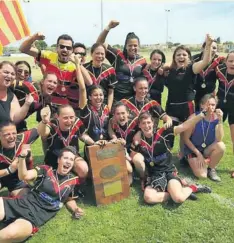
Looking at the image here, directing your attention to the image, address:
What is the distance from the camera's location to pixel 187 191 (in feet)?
16.7

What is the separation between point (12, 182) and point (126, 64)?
3.00 metres

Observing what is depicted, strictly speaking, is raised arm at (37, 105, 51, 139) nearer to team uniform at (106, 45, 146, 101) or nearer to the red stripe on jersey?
team uniform at (106, 45, 146, 101)

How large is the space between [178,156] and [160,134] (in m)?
1.70

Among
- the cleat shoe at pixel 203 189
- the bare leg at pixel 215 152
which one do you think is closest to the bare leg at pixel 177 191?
the cleat shoe at pixel 203 189

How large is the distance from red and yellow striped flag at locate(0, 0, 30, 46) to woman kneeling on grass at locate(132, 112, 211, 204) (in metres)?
2.76

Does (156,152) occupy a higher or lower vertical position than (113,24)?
lower

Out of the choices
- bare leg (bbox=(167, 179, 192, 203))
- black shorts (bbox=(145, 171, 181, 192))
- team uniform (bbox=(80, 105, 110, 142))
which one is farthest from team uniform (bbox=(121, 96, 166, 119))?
bare leg (bbox=(167, 179, 192, 203))

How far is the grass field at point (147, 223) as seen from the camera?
4250 mm

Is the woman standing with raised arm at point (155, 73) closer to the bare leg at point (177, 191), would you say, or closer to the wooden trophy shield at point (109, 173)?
A: the wooden trophy shield at point (109, 173)

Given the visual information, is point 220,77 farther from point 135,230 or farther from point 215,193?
point 135,230

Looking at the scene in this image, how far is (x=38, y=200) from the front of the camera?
4484 millimetres

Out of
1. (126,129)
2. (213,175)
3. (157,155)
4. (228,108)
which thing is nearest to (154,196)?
(157,155)

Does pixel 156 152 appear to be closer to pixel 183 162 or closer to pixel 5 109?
pixel 183 162

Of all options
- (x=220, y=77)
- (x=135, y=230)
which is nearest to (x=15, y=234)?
(x=135, y=230)
